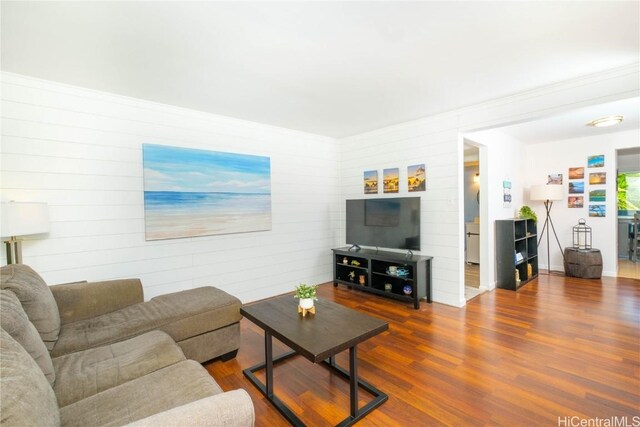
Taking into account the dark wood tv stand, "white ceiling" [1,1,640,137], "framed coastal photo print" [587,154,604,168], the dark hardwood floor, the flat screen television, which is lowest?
the dark hardwood floor

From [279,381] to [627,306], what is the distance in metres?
4.20

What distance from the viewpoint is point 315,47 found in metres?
2.22

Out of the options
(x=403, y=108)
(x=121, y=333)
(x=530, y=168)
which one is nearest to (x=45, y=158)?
(x=121, y=333)

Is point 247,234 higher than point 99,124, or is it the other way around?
point 99,124

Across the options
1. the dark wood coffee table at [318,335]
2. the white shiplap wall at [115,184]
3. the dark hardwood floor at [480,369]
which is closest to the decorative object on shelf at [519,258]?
the dark hardwood floor at [480,369]

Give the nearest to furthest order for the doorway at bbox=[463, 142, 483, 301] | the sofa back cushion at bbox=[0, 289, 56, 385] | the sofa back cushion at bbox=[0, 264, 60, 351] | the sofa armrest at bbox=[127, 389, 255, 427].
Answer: the sofa armrest at bbox=[127, 389, 255, 427]
the sofa back cushion at bbox=[0, 289, 56, 385]
the sofa back cushion at bbox=[0, 264, 60, 351]
the doorway at bbox=[463, 142, 483, 301]

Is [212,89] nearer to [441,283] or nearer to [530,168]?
[441,283]

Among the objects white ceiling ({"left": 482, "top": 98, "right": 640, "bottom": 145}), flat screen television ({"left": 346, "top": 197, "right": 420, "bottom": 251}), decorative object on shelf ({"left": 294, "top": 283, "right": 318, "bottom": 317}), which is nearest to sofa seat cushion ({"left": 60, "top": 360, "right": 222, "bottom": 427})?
decorative object on shelf ({"left": 294, "top": 283, "right": 318, "bottom": 317})

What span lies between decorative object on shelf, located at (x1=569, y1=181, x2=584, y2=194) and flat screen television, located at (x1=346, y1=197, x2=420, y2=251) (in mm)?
3574

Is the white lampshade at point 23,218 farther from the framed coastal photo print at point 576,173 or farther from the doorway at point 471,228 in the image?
the framed coastal photo print at point 576,173

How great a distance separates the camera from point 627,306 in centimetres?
359

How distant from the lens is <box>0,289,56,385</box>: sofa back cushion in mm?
1402

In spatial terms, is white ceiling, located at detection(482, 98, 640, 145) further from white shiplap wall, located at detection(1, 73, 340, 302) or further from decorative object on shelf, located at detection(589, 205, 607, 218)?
white shiplap wall, located at detection(1, 73, 340, 302)

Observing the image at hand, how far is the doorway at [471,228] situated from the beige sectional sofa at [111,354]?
134 inches
